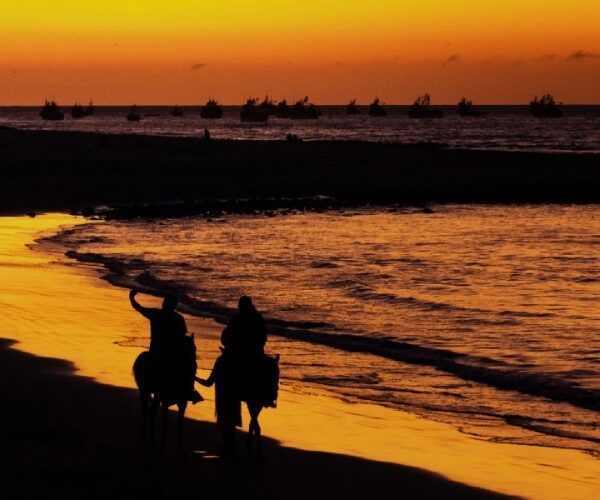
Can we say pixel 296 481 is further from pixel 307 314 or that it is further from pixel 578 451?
pixel 307 314

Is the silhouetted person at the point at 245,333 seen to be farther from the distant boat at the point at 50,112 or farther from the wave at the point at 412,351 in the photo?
the distant boat at the point at 50,112

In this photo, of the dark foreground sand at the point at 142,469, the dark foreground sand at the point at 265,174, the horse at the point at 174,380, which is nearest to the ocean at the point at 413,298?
the dark foreground sand at the point at 142,469

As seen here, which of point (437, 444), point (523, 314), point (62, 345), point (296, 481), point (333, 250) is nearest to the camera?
point (296, 481)

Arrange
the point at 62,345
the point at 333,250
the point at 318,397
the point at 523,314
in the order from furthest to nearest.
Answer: the point at 333,250 → the point at 523,314 → the point at 62,345 → the point at 318,397

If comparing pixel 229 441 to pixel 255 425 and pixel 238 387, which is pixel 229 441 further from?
pixel 238 387

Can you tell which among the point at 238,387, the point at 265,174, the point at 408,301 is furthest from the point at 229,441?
the point at 265,174

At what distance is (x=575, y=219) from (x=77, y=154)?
3405 centimetres

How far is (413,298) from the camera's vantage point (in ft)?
73.5

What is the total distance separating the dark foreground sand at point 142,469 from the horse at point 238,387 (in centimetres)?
37

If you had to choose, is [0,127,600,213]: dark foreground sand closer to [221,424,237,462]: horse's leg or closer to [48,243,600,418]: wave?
[48,243,600,418]: wave

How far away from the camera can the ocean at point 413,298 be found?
14695 mm

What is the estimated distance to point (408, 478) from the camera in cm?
1067

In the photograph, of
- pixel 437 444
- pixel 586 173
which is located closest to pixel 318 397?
pixel 437 444

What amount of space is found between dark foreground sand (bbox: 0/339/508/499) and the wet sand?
11 mm
